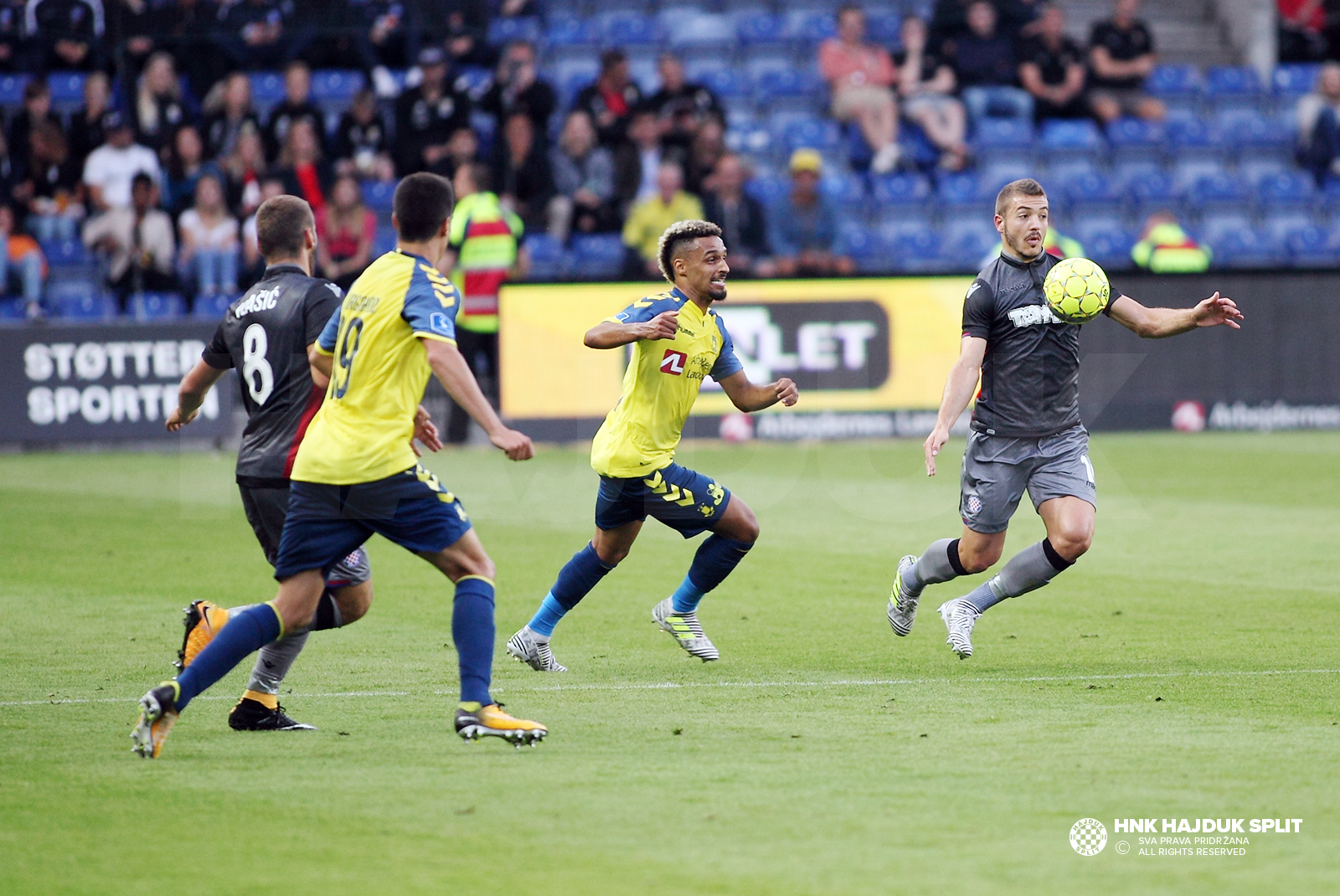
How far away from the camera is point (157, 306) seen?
18.6m

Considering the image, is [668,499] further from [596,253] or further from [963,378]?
[596,253]

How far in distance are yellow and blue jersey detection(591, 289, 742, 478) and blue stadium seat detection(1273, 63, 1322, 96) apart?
61.7ft

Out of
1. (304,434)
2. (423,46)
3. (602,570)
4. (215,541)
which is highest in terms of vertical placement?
(423,46)

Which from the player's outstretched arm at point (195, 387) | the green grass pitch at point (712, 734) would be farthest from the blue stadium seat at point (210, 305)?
the player's outstretched arm at point (195, 387)

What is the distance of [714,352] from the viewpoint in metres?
7.51

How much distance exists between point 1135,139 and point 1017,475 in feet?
53.6

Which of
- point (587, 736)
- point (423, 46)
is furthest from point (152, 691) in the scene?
point (423, 46)

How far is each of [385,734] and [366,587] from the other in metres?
0.59

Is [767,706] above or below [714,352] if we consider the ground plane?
below

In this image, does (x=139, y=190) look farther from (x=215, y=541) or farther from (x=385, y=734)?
(x=385, y=734)

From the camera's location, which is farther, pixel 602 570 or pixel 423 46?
pixel 423 46

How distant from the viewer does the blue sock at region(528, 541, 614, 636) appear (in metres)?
7.45

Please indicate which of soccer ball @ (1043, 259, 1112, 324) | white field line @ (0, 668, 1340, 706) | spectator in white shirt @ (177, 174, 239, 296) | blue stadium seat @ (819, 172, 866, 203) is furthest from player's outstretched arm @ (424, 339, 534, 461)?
blue stadium seat @ (819, 172, 866, 203)

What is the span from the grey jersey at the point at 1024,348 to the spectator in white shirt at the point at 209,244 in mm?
12608
